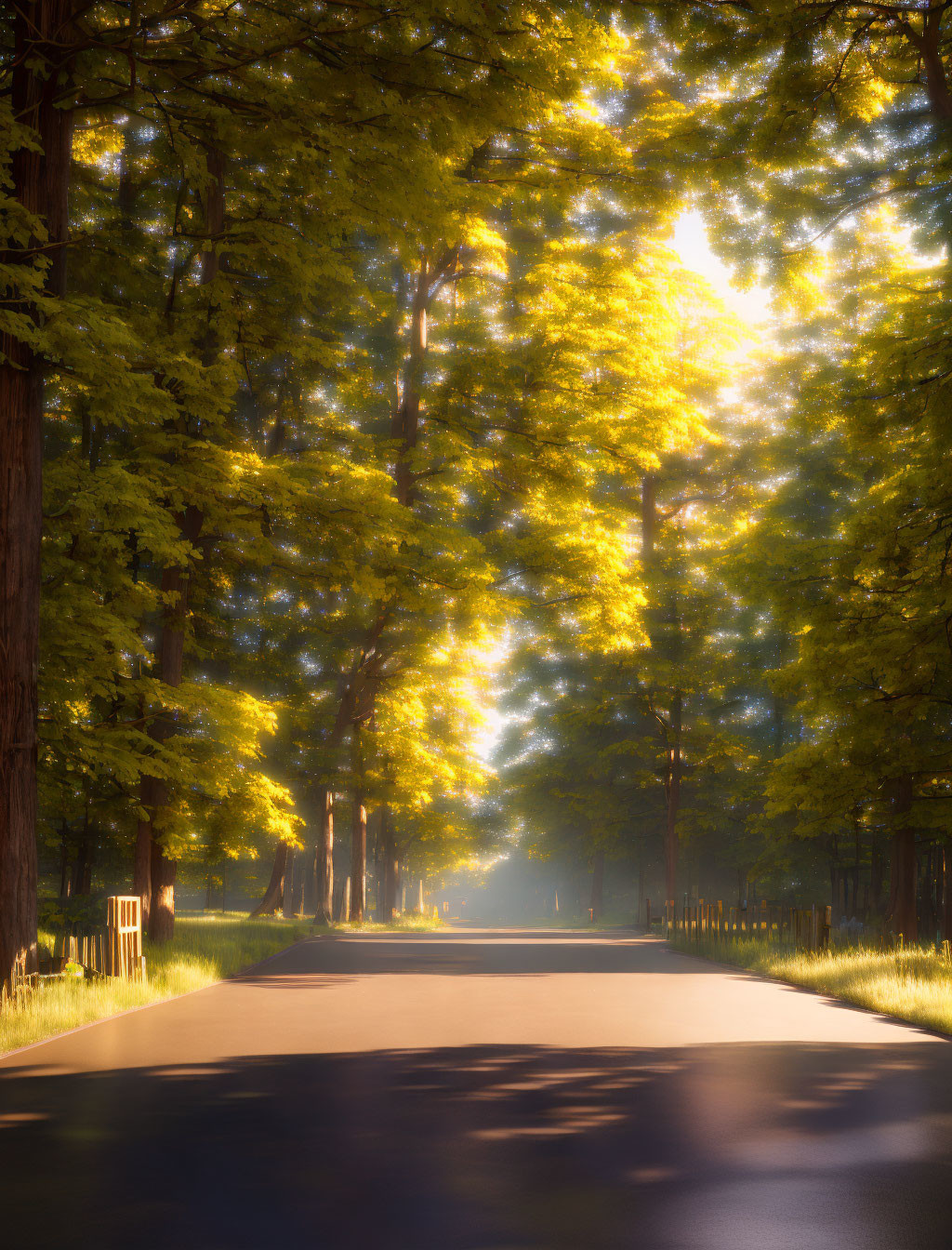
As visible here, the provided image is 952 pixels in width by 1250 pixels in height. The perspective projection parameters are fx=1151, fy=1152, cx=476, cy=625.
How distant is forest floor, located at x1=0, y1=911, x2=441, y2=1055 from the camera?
34.3 ft

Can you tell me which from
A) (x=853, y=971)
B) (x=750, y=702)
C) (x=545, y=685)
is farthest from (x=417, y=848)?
(x=853, y=971)

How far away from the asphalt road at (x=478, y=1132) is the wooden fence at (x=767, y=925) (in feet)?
25.1

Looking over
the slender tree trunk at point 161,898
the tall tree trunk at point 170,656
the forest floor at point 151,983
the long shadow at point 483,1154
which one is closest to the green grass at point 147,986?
the forest floor at point 151,983

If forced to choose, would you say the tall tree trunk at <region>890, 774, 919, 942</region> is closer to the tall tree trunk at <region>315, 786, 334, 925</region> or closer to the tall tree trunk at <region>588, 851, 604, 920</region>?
the tall tree trunk at <region>315, 786, 334, 925</region>

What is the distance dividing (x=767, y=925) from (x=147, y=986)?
15.3 meters

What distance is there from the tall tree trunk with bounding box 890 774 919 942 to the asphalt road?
9248 mm

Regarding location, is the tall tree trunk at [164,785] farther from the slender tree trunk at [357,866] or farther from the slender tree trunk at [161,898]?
the slender tree trunk at [357,866]

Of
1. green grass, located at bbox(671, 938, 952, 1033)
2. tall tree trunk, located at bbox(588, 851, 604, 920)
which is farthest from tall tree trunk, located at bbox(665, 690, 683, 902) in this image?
tall tree trunk, located at bbox(588, 851, 604, 920)

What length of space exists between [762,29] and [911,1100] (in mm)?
10563

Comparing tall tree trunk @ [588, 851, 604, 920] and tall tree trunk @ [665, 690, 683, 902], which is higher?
tall tree trunk @ [665, 690, 683, 902]

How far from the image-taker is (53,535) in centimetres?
1511

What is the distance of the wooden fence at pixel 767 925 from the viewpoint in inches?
781

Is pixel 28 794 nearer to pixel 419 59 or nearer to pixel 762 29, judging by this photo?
pixel 419 59

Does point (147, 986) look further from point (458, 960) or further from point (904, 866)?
point (904, 866)
